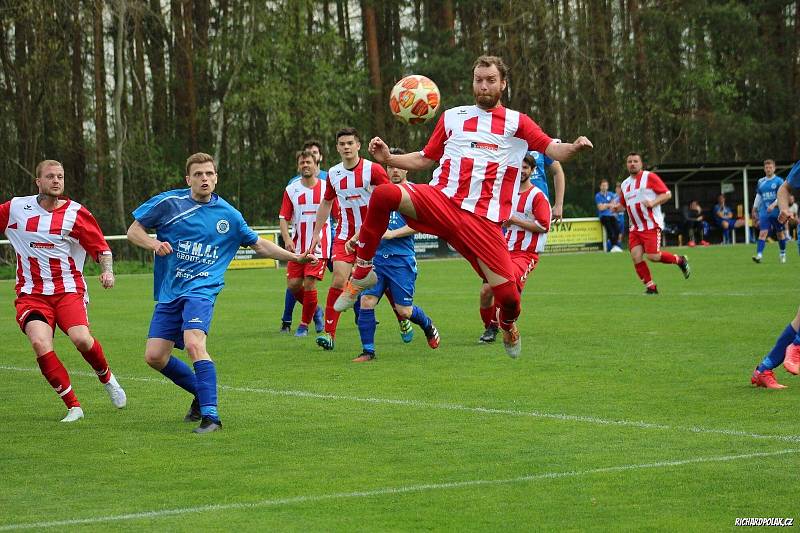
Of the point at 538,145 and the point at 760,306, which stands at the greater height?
the point at 538,145

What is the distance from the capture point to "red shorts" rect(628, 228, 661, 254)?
2038cm

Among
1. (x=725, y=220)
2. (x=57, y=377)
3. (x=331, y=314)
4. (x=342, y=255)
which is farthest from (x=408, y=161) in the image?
(x=725, y=220)

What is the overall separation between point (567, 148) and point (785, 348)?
2352 mm

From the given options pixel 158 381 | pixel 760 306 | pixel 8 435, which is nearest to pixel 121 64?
pixel 760 306

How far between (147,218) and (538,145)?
2.86 meters

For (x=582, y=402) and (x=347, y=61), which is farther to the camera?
(x=347, y=61)

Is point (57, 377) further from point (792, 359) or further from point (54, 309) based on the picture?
point (792, 359)

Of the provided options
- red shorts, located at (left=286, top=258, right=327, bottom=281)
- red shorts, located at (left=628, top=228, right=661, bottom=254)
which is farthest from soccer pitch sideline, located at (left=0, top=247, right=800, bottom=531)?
red shorts, located at (left=628, top=228, right=661, bottom=254)

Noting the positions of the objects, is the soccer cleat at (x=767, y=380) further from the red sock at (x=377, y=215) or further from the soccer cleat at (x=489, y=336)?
the soccer cleat at (x=489, y=336)

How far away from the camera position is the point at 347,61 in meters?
48.3

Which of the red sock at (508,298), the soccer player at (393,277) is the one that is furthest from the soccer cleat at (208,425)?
the soccer player at (393,277)

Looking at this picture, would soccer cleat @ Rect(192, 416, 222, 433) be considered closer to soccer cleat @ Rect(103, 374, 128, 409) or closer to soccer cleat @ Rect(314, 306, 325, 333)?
soccer cleat @ Rect(103, 374, 128, 409)

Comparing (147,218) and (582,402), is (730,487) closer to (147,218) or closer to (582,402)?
(582,402)

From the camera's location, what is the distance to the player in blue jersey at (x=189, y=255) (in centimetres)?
841
